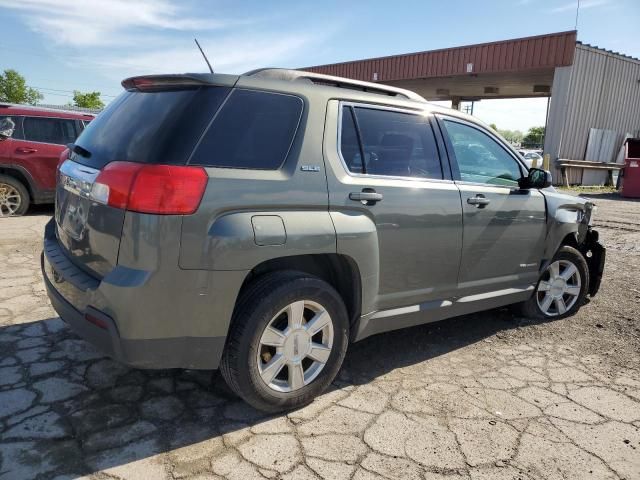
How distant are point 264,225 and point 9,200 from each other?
7.21m

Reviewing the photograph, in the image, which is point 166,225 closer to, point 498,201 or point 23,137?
point 498,201

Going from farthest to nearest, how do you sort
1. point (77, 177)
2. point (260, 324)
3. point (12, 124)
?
point (12, 124) < point (77, 177) < point (260, 324)

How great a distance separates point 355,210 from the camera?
9.29 ft

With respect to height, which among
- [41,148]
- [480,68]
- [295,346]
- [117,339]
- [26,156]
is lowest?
[295,346]

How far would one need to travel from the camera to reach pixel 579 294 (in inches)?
183

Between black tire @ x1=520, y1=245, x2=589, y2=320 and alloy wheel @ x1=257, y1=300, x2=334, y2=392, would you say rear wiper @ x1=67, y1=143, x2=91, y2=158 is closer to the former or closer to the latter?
alloy wheel @ x1=257, y1=300, x2=334, y2=392

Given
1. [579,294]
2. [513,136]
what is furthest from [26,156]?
[513,136]

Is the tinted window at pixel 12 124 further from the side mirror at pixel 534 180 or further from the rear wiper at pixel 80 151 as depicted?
the side mirror at pixel 534 180

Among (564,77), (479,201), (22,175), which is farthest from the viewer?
(564,77)

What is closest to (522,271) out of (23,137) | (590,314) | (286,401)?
(590,314)

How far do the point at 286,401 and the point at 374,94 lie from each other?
6.61 ft

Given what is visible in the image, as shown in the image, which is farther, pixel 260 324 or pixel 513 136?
pixel 513 136

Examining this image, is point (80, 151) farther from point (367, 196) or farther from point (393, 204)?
point (393, 204)

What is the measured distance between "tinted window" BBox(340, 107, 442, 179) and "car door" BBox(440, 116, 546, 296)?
22 centimetres
